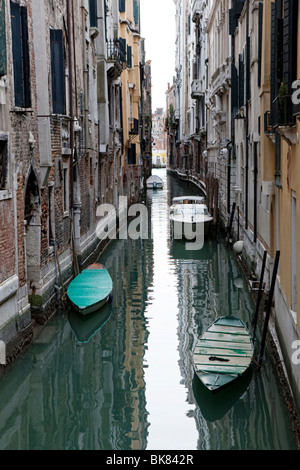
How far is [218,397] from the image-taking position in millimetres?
9148

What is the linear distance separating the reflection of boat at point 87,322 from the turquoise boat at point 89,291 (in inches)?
5.2

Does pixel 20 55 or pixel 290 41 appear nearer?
pixel 290 41

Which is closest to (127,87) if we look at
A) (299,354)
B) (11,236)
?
(11,236)

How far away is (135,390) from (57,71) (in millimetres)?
6971

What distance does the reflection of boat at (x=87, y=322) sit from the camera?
494 inches

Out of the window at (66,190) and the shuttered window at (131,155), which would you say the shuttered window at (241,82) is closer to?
the window at (66,190)

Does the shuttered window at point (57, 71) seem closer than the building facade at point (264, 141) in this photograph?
No

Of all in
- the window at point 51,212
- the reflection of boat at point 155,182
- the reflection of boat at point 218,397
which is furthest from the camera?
the reflection of boat at point 155,182

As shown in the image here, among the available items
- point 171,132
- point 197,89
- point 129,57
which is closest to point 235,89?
point 129,57

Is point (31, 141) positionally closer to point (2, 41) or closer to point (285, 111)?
point (2, 41)

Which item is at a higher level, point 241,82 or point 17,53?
point 241,82

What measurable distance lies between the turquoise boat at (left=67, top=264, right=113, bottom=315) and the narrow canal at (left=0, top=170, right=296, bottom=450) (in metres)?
0.27

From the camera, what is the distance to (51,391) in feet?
31.5

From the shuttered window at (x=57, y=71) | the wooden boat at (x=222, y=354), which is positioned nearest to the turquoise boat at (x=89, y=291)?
the wooden boat at (x=222, y=354)
